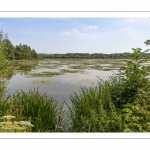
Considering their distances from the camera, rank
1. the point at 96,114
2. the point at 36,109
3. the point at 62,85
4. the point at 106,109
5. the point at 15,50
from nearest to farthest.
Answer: the point at 96,114
the point at 106,109
the point at 36,109
the point at 15,50
the point at 62,85

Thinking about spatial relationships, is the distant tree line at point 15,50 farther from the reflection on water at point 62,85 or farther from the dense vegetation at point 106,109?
the dense vegetation at point 106,109

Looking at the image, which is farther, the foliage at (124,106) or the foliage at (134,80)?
the foliage at (134,80)

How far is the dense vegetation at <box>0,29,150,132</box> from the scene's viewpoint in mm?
2086

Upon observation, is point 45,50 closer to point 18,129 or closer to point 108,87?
point 108,87

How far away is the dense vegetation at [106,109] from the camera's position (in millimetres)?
2086

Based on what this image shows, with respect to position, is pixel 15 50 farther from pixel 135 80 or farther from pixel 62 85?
pixel 135 80

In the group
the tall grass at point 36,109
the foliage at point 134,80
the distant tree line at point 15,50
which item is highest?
the distant tree line at point 15,50

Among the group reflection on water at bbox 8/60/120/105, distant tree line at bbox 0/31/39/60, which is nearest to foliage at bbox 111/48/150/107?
reflection on water at bbox 8/60/120/105

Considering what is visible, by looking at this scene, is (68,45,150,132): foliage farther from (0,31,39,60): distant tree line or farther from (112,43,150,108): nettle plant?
(0,31,39,60): distant tree line

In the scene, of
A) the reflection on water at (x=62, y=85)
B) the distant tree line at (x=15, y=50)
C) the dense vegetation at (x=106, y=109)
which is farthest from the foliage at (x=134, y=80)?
the distant tree line at (x=15, y=50)

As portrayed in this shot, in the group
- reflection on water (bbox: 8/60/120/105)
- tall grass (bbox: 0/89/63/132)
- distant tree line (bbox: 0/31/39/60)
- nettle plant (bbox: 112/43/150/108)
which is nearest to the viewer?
nettle plant (bbox: 112/43/150/108)

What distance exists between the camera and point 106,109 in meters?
2.44

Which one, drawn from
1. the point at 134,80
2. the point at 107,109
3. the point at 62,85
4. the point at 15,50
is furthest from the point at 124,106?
the point at 15,50
